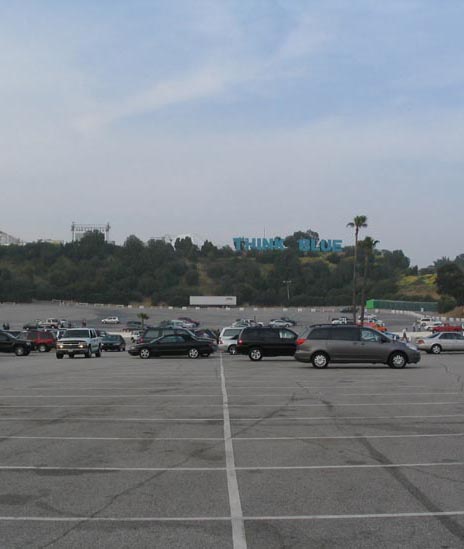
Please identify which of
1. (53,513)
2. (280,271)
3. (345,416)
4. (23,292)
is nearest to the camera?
(53,513)

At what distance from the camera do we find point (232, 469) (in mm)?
9570

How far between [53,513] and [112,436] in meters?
4.69

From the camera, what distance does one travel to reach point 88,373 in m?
26.7

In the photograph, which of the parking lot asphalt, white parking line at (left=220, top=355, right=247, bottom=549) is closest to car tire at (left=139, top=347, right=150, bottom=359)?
the parking lot asphalt

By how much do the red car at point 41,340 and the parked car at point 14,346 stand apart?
5550 mm

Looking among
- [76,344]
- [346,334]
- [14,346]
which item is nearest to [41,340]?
[14,346]

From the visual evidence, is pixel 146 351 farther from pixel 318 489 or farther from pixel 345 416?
pixel 318 489

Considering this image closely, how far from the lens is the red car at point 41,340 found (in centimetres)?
5028

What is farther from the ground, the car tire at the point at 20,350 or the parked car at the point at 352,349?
the parked car at the point at 352,349

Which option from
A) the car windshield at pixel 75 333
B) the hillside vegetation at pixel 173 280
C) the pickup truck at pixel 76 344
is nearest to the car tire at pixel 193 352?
the pickup truck at pixel 76 344

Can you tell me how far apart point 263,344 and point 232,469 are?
86.7 feet

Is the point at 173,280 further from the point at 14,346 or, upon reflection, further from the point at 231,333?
the point at 231,333

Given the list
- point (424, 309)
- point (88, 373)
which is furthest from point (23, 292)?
point (88, 373)

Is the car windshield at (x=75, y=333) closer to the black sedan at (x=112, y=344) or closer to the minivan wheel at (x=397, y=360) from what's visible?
the black sedan at (x=112, y=344)
